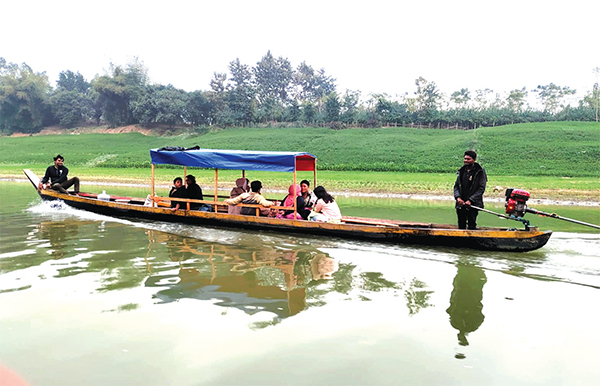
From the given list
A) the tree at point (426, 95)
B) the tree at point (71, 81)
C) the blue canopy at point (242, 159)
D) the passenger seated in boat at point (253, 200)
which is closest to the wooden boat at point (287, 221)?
the blue canopy at point (242, 159)

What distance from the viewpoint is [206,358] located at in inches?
179

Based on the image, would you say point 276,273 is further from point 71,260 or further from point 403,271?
point 71,260

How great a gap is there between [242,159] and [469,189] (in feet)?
16.6

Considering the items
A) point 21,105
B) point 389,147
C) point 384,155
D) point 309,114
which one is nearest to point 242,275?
point 384,155

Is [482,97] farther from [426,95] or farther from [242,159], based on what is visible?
[242,159]

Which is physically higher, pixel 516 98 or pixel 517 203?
pixel 516 98

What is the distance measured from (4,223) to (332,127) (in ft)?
166

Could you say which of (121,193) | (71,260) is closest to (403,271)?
(71,260)

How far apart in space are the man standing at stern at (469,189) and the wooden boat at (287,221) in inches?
14.6

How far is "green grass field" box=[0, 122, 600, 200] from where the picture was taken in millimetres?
23391

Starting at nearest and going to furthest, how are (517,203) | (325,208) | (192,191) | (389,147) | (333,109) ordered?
(517,203) → (325,208) → (192,191) → (389,147) → (333,109)

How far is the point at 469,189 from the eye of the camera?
937cm

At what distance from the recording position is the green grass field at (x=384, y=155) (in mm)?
23391

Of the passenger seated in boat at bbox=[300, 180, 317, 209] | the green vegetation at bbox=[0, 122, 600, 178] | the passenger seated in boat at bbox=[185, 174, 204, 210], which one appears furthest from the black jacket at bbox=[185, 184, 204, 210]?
the green vegetation at bbox=[0, 122, 600, 178]
